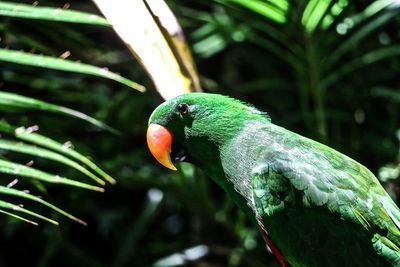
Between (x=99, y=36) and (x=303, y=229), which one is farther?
(x=99, y=36)

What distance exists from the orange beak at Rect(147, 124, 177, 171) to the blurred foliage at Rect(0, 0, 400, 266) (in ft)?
1.23

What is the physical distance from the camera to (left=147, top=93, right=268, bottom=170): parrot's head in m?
1.27

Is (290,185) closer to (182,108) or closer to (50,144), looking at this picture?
(182,108)

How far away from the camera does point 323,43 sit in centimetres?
181

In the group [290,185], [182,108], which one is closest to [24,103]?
[182,108]

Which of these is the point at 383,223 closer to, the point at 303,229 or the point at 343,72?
the point at 303,229

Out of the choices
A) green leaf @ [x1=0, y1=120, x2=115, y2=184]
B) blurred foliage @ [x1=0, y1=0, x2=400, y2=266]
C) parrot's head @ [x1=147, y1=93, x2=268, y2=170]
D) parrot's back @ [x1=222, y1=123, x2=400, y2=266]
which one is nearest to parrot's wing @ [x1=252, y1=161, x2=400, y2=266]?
parrot's back @ [x1=222, y1=123, x2=400, y2=266]

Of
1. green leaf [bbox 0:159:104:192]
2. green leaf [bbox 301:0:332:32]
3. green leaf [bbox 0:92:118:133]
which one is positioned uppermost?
green leaf [bbox 301:0:332:32]

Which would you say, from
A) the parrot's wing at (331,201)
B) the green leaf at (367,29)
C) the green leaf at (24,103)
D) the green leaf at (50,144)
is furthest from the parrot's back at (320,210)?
the green leaf at (367,29)

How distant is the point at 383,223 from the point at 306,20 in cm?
59

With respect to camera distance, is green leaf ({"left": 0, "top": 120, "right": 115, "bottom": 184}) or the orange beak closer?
green leaf ({"left": 0, "top": 120, "right": 115, "bottom": 184})

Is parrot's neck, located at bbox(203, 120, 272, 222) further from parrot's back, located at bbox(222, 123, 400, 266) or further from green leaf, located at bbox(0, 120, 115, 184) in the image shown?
green leaf, located at bbox(0, 120, 115, 184)

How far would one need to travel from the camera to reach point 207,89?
183 cm

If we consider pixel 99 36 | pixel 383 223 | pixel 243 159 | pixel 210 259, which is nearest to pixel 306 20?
pixel 243 159
